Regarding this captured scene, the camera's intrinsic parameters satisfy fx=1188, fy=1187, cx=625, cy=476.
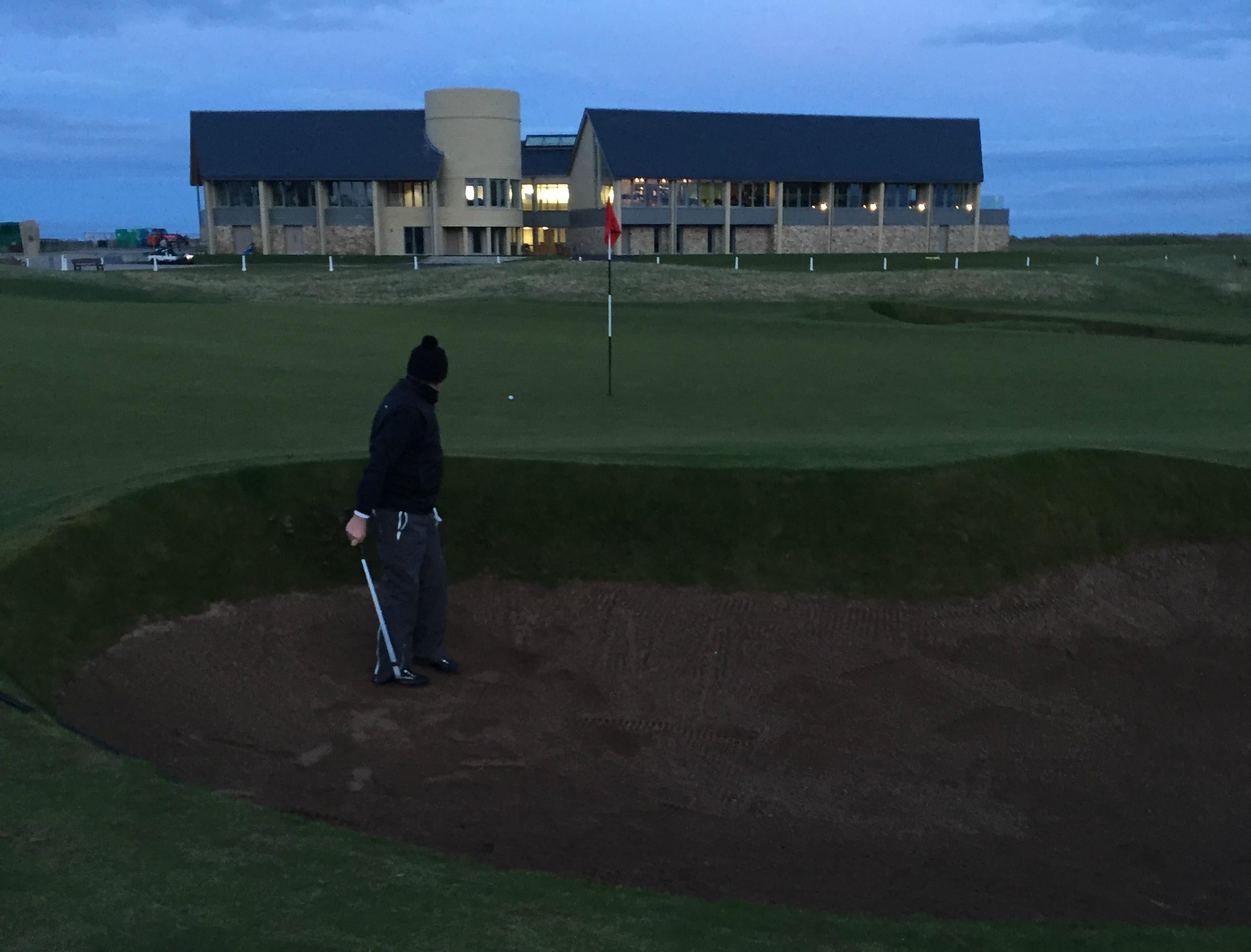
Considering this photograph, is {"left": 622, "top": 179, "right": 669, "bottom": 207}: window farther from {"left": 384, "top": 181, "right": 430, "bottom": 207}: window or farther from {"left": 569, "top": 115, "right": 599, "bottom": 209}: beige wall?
{"left": 384, "top": 181, "right": 430, "bottom": 207}: window

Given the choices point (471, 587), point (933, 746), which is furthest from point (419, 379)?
point (933, 746)

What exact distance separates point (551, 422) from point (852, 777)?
327 inches

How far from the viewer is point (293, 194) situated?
84.1 meters

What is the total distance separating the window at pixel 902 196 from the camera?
92188 millimetres

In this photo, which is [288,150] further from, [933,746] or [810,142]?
[933,746]

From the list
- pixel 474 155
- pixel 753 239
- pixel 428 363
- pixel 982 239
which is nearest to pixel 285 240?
pixel 474 155

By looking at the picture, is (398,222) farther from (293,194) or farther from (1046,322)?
(1046,322)

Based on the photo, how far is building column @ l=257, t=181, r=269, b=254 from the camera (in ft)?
272

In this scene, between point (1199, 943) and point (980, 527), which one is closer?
point (1199, 943)

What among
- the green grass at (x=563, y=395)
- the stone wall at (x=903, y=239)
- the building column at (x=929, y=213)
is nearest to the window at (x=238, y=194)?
the stone wall at (x=903, y=239)

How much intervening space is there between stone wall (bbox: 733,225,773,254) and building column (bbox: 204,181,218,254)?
37770 millimetres

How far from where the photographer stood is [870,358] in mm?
24156

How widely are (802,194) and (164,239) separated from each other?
57.6 meters

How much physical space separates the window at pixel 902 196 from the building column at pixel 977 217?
4968 mm
